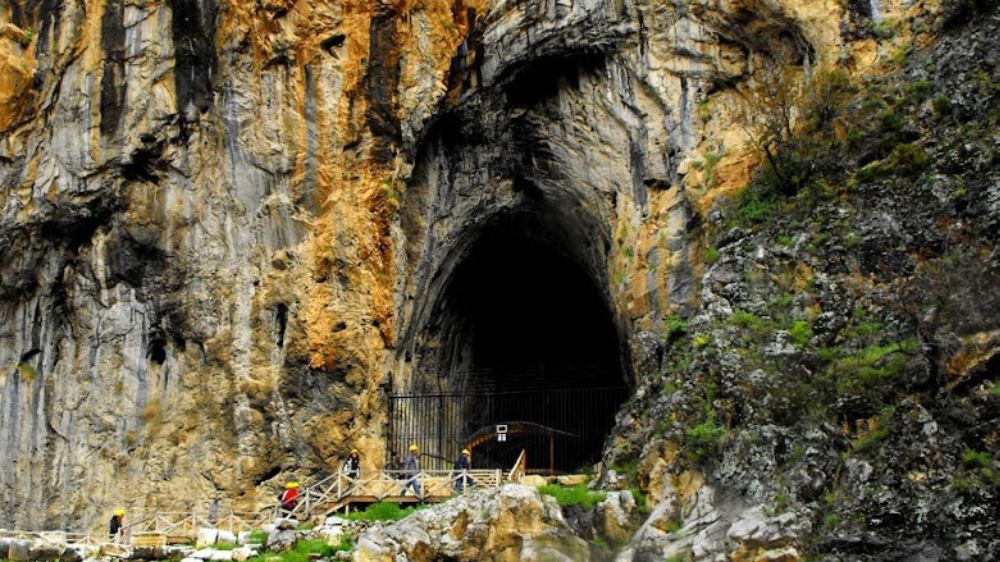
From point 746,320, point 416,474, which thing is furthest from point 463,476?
point 746,320

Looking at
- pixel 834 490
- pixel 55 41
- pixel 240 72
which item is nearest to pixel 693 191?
pixel 834 490

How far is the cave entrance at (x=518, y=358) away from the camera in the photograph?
24.2m

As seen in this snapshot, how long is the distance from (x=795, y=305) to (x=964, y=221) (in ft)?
8.72

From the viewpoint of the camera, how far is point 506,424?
22.9 metres

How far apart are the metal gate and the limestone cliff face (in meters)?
0.90

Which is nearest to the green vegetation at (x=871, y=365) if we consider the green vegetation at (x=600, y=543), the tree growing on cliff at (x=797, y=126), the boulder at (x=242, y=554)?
the tree growing on cliff at (x=797, y=126)

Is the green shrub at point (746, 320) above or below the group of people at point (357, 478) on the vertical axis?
above

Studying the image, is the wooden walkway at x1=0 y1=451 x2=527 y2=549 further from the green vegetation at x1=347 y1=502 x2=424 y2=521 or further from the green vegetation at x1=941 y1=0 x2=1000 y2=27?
the green vegetation at x1=941 y1=0 x2=1000 y2=27

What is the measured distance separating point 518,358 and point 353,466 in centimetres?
880

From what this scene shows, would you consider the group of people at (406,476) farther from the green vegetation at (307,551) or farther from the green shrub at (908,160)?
the green shrub at (908,160)

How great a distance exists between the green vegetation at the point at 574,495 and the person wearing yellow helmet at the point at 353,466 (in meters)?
3.89

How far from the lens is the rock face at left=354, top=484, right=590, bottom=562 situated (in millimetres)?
16500

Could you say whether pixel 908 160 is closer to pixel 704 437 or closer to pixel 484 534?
pixel 704 437

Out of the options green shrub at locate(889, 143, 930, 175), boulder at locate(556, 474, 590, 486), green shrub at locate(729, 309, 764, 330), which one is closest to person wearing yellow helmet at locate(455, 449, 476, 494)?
boulder at locate(556, 474, 590, 486)
